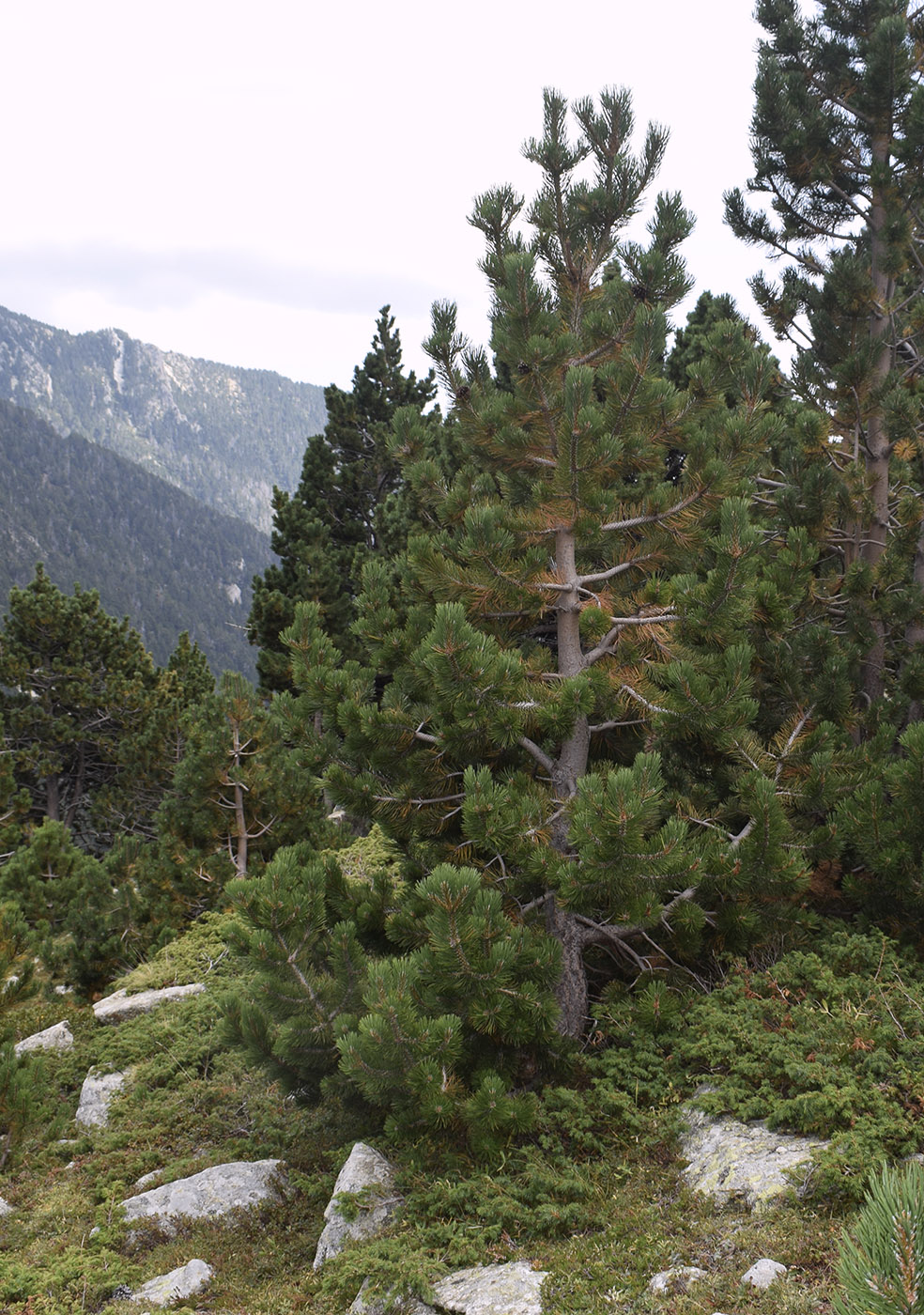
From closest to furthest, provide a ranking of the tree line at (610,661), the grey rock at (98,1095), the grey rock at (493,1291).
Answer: the grey rock at (493,1291) → the tree line at (610,661) → the grey rock at (98,1095)

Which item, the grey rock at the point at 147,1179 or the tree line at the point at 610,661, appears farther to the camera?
the grey rock at the point at 147,1179

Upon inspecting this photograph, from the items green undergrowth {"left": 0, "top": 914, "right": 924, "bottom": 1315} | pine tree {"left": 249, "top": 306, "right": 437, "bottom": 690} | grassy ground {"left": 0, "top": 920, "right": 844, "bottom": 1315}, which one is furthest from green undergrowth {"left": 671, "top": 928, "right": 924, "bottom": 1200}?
pine tree {"left": 249, "top": 306, "right": 437, "bottom": 690}

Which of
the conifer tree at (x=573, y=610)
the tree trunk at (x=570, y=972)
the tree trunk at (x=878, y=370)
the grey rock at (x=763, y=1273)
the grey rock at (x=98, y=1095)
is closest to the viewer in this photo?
the grey rock at (x=763, y=1273)

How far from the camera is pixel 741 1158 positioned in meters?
4.69

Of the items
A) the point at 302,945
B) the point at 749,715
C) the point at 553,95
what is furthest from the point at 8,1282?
the point at 553,95

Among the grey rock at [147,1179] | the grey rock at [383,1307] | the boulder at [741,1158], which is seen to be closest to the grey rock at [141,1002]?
the grey rock at [147,1179]

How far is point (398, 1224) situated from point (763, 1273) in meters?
2.29

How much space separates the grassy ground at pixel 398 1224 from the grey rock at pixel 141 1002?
5.18ft

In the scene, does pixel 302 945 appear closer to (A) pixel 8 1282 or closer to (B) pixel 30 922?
(A) pixel 8 1282

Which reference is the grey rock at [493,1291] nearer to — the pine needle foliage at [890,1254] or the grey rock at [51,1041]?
the pine needle foliage at [890,1254]

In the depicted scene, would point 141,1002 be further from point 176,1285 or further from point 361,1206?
point 361,1206

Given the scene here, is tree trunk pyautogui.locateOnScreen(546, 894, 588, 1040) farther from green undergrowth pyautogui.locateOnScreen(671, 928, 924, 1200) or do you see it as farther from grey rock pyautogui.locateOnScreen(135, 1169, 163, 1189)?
grey rock pyautogui.locateOnScreen(135, 1169, 163, 1189)

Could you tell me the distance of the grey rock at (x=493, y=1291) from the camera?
3.92 metres

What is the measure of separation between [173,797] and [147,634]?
125 meters
